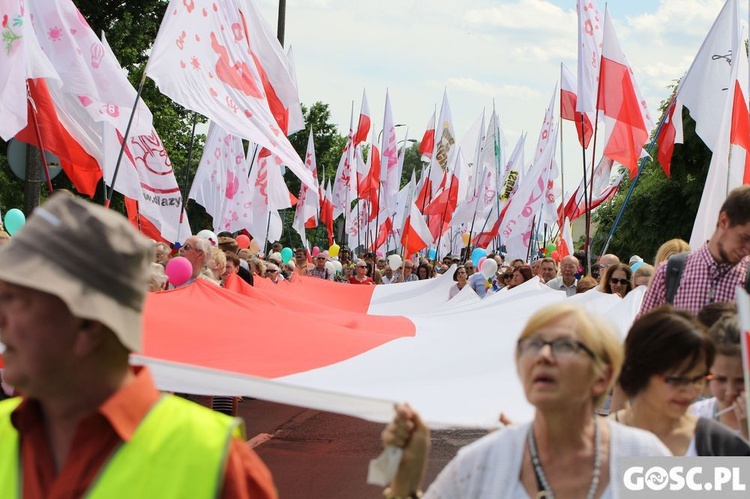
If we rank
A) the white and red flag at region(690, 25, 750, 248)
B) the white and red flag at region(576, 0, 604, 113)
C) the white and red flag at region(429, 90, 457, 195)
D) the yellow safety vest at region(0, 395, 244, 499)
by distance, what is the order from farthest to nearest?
the white and red flag at region(429, 90, 457, 195) < the white and red flag at region(576, 0, 604, 113) < the white and red flag at region(690, 25, 750, 248) < the yellow safety vest at region(0, 395, 244, 499)

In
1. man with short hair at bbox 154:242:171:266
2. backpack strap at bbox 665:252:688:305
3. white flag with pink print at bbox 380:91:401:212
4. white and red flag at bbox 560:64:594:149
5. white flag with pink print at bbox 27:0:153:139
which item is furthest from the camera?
white flag with pink print at bbox 380:91:401:212

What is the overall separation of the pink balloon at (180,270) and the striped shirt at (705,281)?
173 inches

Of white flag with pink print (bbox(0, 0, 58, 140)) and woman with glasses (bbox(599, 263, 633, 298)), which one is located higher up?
white flag with pink print (bbox(0, 0, 58, 140))

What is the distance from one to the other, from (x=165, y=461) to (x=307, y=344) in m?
5.43

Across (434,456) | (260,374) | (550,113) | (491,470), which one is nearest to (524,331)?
(491,470)

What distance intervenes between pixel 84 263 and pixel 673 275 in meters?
3.88

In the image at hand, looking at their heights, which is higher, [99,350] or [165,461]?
[99,350]

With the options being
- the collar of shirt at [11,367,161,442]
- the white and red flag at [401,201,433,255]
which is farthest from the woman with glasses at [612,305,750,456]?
the white and red flag at [401,201,433,255]

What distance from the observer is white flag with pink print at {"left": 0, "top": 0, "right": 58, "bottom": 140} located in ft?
32.4

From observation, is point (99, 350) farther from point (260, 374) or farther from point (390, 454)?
point (260, 374)

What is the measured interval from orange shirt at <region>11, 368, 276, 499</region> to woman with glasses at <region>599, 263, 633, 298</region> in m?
7.75

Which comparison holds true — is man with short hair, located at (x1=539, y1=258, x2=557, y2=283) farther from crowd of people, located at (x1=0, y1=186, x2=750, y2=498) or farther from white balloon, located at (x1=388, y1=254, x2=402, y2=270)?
white balloon, located at (x1=388, y1=254, x2=402, y2=270)

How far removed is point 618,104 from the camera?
1434cm

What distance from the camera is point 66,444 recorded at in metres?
2.19
